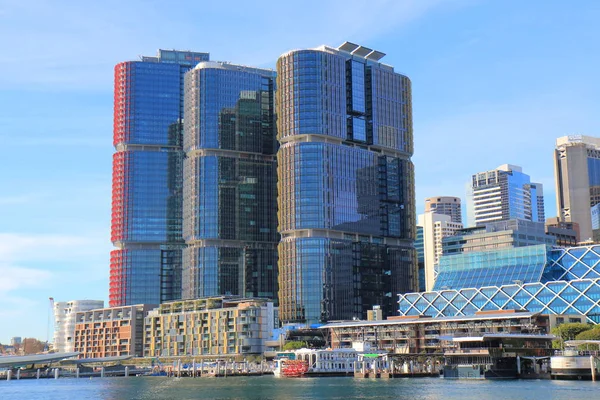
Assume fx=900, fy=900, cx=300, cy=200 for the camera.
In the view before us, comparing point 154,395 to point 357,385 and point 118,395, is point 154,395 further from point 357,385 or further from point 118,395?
point 357,385

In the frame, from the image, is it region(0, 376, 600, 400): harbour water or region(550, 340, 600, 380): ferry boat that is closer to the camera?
region(0, 376, 600, 400): harbour water

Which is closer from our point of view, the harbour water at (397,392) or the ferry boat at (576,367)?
the harbour water at (397,392)

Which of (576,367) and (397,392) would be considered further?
(576,367)

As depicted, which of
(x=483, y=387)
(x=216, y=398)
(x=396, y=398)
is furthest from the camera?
(x=483, y=387)

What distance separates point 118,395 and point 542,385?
87053 millimetres

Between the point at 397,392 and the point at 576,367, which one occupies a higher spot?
the point at 576,367

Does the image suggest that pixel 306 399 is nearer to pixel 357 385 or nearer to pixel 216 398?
pixel 216 398

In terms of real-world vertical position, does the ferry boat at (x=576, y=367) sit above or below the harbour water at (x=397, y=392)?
above

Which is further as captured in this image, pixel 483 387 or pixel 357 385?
pixel 357 385

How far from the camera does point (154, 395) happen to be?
7156 inches

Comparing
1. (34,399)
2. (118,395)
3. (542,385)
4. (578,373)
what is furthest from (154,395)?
(578,373)

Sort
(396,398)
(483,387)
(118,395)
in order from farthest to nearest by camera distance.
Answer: (118,395)
(483,387)
(396,398)

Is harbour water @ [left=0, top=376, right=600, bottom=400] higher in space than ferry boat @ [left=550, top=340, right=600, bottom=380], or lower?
lower

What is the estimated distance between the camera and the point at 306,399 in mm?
157500
